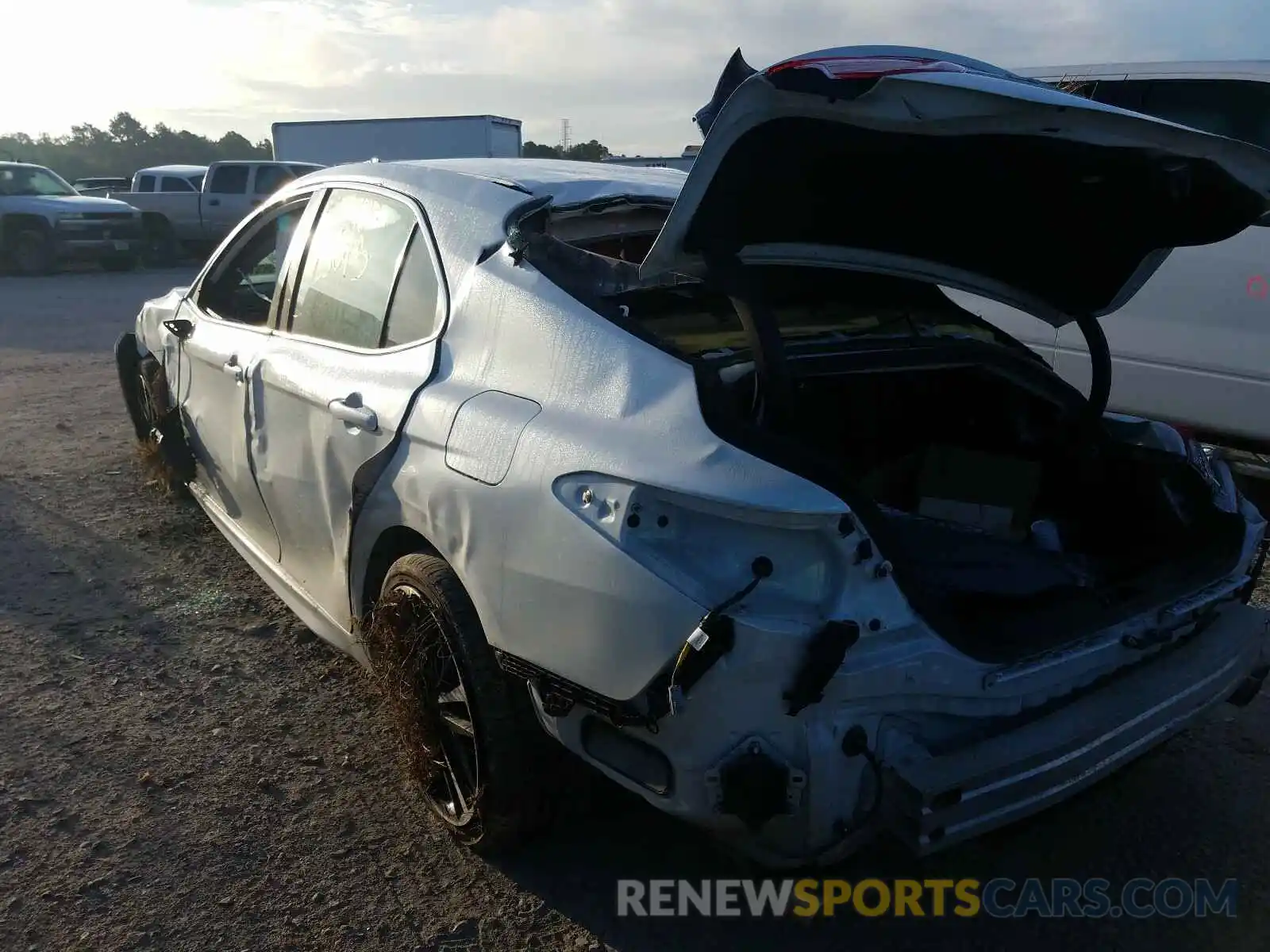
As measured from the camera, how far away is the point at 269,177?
757 inches

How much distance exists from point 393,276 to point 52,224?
17.7 meters

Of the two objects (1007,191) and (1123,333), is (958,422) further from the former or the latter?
(1123,333)

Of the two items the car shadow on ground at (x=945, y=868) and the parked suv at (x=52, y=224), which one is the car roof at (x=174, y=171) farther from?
the car shadow on ground at (x=945, y=868)

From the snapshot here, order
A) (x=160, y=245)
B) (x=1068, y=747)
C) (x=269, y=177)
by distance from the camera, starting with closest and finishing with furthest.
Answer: (x=1068, y=747) → (x=269, y=177) → (x=160, y=245)

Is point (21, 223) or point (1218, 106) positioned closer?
point (1218, 106)

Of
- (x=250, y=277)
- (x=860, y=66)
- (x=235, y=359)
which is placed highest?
(x=860, y=66)

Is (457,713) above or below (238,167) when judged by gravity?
below

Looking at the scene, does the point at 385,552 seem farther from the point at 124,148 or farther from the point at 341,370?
the point at 124,148

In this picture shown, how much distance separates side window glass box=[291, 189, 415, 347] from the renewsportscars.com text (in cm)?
174

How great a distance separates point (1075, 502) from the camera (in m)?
3.29

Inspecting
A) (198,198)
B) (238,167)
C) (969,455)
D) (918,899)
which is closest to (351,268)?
(969,455)

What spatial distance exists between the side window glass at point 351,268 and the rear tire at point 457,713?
84 centimetres

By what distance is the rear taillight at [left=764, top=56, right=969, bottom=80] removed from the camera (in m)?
2.00

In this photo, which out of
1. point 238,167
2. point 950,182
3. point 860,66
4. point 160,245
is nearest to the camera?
point 860,66
